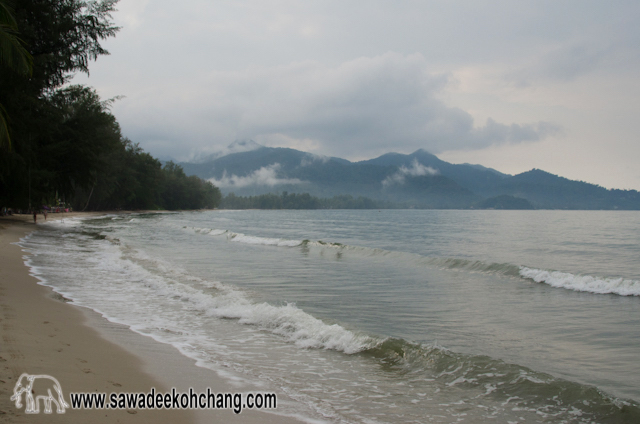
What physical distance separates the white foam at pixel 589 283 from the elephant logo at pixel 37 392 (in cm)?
1530

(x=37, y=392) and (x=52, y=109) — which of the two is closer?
(x=37, y=392)

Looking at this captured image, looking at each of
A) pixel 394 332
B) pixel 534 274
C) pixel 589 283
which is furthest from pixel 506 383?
pixel 534 274

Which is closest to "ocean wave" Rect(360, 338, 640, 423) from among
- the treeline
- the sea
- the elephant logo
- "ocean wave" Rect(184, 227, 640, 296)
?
the sea

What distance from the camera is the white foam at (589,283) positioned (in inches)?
543

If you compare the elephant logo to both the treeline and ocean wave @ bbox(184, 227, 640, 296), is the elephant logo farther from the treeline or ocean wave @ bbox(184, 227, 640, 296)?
the treeline

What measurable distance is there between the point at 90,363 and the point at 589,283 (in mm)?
15395

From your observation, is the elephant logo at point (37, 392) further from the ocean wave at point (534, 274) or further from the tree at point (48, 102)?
the tree at point (48, 102)

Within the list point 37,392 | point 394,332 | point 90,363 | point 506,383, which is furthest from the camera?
point 394,332

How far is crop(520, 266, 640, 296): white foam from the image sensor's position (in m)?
13.8

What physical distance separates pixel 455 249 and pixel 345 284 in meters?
16.7

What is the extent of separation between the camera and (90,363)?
554 centimetres

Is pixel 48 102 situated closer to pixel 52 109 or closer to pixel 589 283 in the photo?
pixel 52 109

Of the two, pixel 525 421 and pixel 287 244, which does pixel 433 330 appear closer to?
pixel 525 421

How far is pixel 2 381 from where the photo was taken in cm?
425
